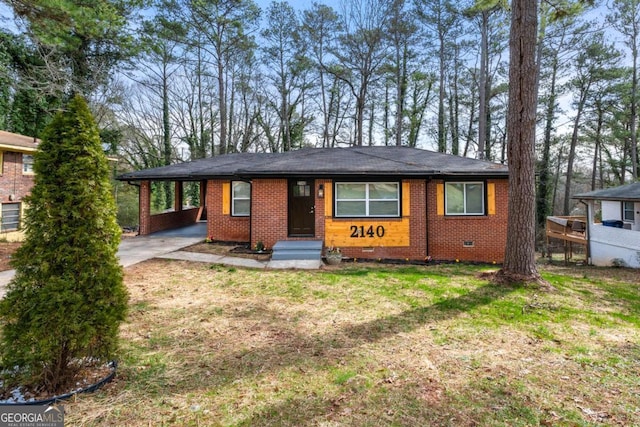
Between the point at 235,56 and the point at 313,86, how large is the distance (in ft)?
20.4

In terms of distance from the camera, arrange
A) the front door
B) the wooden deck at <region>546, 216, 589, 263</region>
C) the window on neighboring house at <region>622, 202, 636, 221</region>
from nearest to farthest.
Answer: the front door
the window on neighboring house at <region>622, 202, 636, 221</region>
the wooden deck at <region>546, 216, 589, 263</region>

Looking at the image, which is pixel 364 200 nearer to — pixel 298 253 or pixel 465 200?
pixel 298 253

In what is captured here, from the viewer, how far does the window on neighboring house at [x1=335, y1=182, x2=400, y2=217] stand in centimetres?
966

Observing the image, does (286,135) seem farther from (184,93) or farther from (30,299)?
(30,299)

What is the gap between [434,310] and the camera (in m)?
4.80

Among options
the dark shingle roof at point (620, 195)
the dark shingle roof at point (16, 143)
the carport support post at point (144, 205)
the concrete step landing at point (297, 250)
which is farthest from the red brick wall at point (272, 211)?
the dark shingle roof at point (620, 195)

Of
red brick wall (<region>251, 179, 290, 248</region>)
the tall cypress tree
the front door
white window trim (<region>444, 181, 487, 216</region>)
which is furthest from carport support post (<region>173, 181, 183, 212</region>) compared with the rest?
the tall cypress tree

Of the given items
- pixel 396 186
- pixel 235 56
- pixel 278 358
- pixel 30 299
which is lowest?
pixel 278 358

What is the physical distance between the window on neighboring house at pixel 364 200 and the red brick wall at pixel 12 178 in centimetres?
1273

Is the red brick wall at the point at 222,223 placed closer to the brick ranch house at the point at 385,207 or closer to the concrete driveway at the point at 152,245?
the concrete driveway at the point at 152,245

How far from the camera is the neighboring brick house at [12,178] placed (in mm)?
12688

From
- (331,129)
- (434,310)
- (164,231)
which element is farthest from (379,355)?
(331,129)

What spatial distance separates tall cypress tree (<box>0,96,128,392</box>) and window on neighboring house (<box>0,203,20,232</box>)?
1449 cm

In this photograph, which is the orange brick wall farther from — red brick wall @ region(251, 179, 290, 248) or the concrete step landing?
red brick wall @ region(251, 179, 290, 248)
